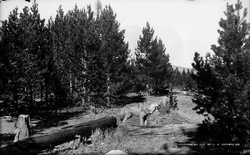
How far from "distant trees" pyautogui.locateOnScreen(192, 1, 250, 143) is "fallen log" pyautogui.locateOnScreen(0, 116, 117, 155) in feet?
17.5

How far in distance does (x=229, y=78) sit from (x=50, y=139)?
286 inches

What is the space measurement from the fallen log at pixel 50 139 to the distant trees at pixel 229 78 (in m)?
5.33

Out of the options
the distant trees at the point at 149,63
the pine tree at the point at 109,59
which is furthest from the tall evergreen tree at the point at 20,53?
the distant trees at the point at 149,63

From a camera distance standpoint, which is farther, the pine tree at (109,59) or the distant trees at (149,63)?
the distant trees at (149,63)

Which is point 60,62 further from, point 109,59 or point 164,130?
point 164,130

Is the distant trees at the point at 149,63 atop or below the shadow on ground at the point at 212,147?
atop

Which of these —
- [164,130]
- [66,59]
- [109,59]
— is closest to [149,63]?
[109,59]

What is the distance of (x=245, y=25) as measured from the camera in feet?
25.8

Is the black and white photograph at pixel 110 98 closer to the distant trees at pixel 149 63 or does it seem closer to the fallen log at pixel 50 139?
the fallen log at pixel 50 139

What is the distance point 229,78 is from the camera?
7.17 meters

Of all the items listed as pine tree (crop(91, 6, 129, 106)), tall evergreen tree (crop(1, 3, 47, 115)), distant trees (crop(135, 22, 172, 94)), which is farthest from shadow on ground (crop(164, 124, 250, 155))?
distant trees (crop(135, 22, 172, 94))

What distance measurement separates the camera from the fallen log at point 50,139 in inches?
262

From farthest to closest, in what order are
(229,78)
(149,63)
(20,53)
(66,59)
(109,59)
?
(149,63)
(66,59)
(109,59)
(20,53)
(229,78)

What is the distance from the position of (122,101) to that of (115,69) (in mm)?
6720
